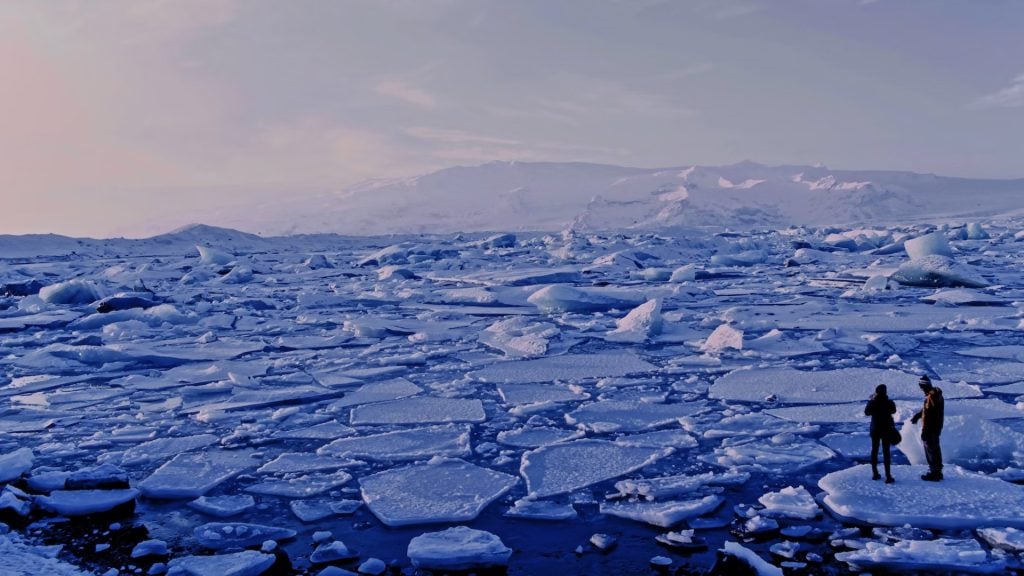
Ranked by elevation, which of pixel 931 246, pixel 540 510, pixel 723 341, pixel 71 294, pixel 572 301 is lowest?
pixel 540 510

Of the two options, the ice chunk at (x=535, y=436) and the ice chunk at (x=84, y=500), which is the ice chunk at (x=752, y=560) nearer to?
the ice chunk at (x=535, y=436)

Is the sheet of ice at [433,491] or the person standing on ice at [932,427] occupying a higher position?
the person standing on ice at [932,427]

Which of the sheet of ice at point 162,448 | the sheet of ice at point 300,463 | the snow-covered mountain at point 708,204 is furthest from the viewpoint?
the snow-covered mountain at point 708,204

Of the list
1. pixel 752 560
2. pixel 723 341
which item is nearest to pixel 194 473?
pixel 752 560

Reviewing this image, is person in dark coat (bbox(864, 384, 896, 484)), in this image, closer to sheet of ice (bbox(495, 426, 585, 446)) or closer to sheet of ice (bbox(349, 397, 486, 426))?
sheet of ice (bbox(495, 426, 585, 446))

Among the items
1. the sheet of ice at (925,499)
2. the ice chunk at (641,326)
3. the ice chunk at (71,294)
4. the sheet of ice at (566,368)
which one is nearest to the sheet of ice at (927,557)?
the sheet of ice at (925,499)

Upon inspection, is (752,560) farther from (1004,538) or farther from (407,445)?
(407,445)
